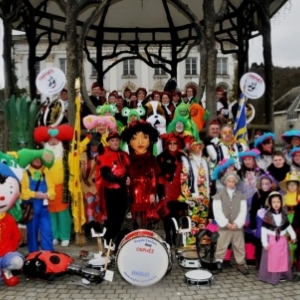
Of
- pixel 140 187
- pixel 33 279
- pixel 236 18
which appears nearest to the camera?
pixel 33 279

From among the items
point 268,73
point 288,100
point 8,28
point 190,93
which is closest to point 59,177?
point 8,28

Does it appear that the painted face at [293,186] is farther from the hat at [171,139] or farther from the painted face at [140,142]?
the painted face at [140,142]

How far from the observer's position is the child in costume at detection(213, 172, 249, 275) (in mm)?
5707

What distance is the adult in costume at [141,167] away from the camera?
6051mm

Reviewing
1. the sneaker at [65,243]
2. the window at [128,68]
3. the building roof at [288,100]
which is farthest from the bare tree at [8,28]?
the building roof at [288,100]

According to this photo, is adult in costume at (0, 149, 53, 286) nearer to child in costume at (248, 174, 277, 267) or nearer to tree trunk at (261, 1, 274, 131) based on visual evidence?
child in costume at (248, 174, 277, 267)

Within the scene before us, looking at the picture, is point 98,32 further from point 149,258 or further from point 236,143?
point 149,258

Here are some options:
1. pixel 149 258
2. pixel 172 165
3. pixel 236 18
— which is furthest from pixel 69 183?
pixel 236 18

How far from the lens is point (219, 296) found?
488cm

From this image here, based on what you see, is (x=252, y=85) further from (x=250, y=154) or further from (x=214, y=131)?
(x=250, y=154)

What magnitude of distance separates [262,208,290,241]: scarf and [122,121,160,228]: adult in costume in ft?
5.07

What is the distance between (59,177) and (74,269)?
1.79 m

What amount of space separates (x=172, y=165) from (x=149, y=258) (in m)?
1.75

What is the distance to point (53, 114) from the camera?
7668 millimetres
